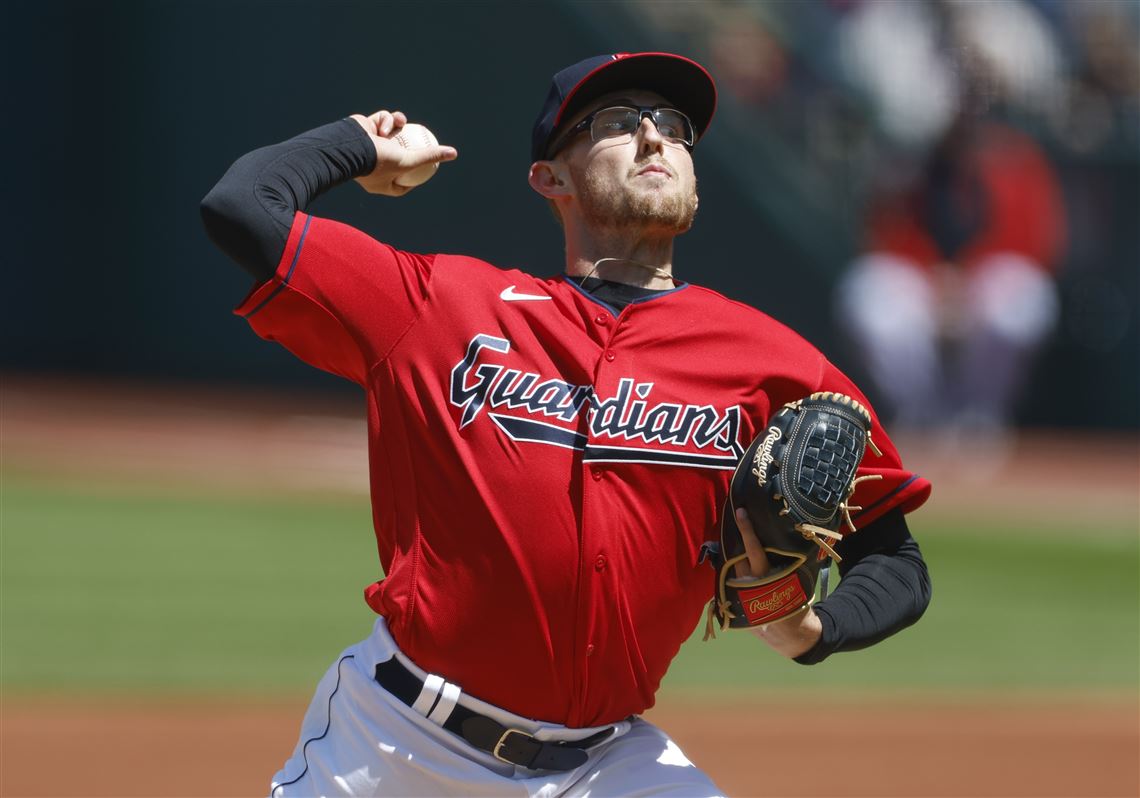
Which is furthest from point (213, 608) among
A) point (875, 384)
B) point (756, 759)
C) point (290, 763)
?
point (875, 384)

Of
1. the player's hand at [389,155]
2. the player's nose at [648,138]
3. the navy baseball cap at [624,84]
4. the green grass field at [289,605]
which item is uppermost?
the navy baseball cap at [624,84]

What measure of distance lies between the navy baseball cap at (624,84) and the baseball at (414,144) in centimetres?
23

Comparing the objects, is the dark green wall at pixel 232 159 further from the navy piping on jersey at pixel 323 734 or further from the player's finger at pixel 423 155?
the navy piping on jersey at pixel 323 734

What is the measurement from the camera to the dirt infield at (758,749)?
5465 mm

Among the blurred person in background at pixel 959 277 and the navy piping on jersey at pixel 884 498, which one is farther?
the blurred person in background at pixel 959 277

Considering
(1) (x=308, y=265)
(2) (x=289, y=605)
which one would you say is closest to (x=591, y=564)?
(1) (x=308, y=265)

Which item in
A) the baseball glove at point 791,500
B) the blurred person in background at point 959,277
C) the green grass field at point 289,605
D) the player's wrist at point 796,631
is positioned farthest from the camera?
the blurred person in background at point 959,277

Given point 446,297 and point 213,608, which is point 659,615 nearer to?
point 446,297

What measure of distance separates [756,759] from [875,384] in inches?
382

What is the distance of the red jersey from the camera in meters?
2.69

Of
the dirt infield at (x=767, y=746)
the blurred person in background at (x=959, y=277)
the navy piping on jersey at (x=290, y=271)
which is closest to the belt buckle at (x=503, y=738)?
the navy piping on jersey at (x=290, y=271)

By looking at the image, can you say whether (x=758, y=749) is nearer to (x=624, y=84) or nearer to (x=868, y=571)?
(x=868, y=571)

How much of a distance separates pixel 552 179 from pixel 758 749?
3.55 m

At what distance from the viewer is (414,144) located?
3051mm
